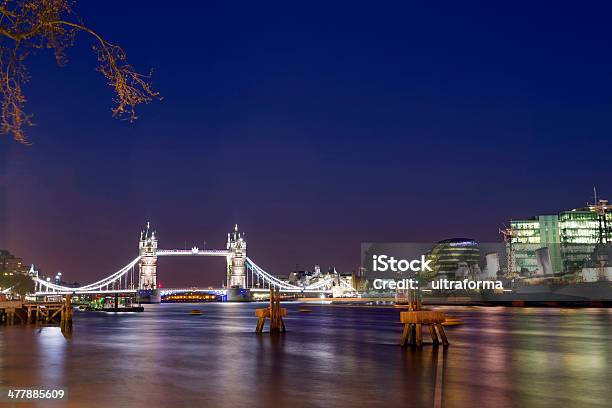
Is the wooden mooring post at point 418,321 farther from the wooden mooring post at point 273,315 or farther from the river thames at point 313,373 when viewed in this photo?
the wooden mooring post at point 273,315

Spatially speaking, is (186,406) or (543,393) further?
(543,393)

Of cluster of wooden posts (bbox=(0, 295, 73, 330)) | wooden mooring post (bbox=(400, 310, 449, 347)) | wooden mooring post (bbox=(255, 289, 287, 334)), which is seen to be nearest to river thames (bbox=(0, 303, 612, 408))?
wooden mooring post (bbox=(400, 310, 449, 347))

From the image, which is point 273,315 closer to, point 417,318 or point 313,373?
point 417,318

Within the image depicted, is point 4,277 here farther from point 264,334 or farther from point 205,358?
point 205,358

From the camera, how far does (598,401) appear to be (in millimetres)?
12594

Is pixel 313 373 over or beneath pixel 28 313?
beneath

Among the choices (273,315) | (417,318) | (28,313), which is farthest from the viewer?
(28,313)

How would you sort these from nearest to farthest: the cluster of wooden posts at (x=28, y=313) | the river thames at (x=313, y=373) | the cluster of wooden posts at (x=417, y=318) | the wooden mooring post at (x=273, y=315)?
the river thames at (x=313, y=373) < the cluster of wooden posts at (x=417, y=318) < the wooden mooring post at (x=273, y=315) < the cluster of wooden posts at (x=28, y=313)

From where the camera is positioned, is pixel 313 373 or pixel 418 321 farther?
pixel 418 321

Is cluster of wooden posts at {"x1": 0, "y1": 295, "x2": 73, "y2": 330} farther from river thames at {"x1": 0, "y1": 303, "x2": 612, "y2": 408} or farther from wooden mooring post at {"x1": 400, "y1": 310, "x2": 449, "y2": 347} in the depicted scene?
wooden mooring post at {"x1": 400, "y1": 310, "x2": 449, "y2": 347}

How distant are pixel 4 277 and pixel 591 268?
→ 156 meters

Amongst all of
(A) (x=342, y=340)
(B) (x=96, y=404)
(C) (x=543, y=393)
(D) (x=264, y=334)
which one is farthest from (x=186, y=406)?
(D) (x=264, y=334)

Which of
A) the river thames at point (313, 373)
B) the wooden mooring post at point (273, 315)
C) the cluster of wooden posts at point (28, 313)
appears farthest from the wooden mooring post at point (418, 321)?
the cluster of wooden posts at point (28, 313)

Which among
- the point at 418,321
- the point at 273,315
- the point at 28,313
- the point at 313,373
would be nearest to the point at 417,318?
the point at 418,321
